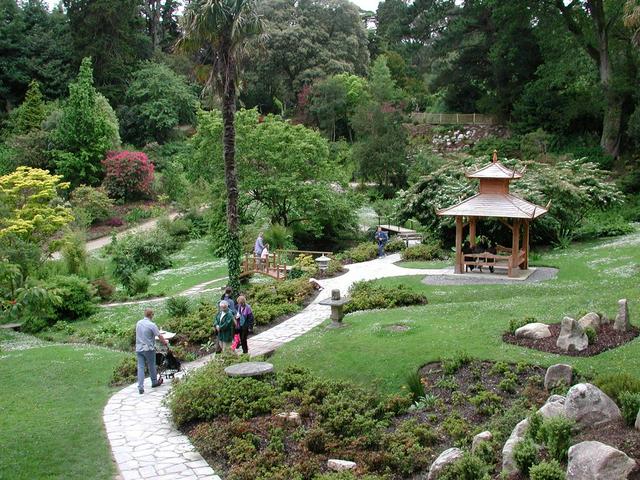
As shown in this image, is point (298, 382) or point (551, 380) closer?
point (551, 380)

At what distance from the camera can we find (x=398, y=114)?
50.9 meters

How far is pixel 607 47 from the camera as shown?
44.2 m

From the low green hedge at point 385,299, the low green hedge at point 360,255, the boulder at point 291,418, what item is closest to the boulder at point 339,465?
the boulder at point 291,418

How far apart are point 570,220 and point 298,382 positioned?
64.3 feet

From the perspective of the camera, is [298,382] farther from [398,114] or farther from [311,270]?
[398,114]

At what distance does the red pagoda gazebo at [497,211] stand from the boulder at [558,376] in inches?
469

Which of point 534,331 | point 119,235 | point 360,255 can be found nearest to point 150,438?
point 534,331

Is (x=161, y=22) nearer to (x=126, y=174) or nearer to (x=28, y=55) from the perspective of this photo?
(x=28, y=55)

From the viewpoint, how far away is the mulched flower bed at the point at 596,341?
44.2ft

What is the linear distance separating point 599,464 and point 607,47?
1647 inches

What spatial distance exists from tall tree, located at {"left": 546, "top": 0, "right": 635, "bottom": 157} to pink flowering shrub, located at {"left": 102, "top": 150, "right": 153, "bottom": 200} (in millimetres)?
29406

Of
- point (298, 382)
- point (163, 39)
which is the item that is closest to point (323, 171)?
point (298, 382)

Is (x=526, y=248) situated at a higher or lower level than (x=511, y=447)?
higher

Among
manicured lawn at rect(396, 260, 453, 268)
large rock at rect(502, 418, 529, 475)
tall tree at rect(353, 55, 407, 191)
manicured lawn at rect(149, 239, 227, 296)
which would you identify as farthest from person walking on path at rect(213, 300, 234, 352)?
tall tree at rect(353, 55, 407, 191)
